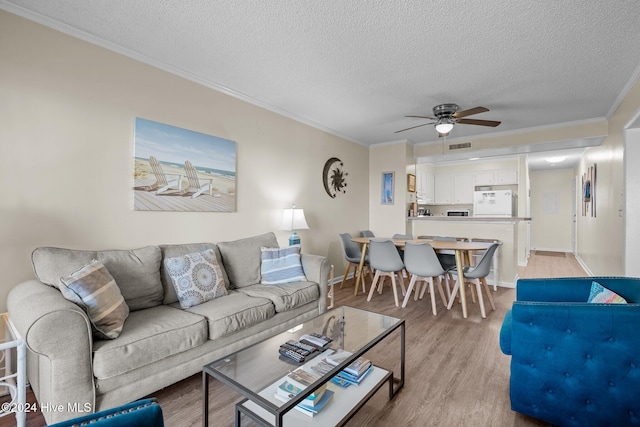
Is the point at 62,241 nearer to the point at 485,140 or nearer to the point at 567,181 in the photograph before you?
the point at 485,140

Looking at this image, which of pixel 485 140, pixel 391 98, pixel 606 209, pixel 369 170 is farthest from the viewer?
pixel 369 170

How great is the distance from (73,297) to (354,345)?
157cm

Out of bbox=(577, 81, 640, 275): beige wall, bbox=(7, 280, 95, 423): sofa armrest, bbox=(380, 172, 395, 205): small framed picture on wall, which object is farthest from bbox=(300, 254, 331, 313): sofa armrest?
bbox=(577, 81, 640, 275): beige wall

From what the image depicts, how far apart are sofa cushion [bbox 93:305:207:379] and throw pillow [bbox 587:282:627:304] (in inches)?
92.6

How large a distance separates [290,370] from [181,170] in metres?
2.06

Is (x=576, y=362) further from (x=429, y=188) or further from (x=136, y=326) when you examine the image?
(x=429, y=188)

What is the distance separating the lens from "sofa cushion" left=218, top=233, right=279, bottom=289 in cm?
278

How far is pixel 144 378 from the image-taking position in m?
1.70

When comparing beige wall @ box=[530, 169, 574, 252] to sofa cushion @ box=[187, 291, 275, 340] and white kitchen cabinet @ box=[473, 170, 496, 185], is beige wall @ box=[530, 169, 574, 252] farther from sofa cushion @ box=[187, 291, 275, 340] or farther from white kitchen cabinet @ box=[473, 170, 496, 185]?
sofa cushion @ box=[187, 291, 275, 340]

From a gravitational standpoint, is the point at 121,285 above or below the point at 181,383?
above

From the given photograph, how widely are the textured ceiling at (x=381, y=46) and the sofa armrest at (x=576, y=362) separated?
190cm

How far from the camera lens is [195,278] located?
90.8 inches

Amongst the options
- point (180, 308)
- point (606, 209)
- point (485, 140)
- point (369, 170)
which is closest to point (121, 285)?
point (180, 308)

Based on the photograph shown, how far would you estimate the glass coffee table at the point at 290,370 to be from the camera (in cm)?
129
